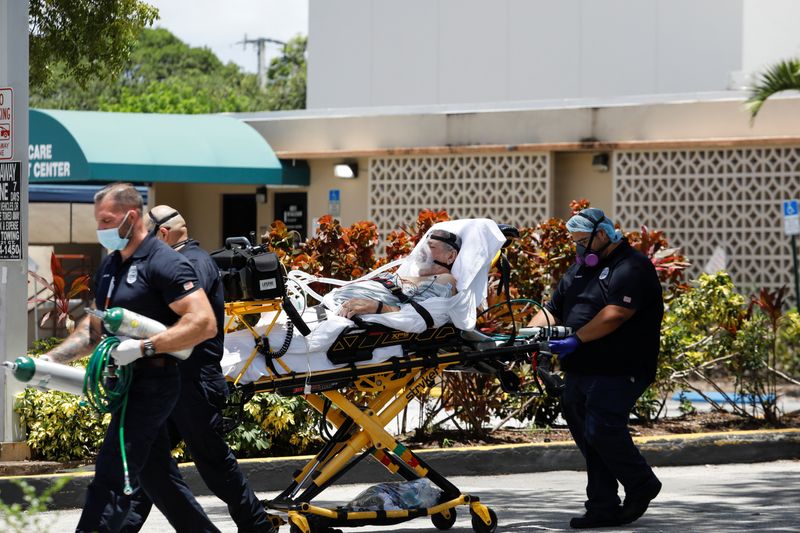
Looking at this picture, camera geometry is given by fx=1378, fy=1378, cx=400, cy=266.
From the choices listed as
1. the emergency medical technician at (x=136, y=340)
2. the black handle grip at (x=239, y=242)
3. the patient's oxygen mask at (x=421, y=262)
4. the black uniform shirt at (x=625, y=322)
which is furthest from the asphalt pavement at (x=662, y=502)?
the black handle grip at (x=239, y=242)

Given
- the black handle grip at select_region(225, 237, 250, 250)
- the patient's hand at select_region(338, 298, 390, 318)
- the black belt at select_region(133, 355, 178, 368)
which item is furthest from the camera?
the black handle grip at select_region(225, 237, 250, 250)

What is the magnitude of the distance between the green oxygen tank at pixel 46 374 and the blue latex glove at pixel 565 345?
10.4 feet

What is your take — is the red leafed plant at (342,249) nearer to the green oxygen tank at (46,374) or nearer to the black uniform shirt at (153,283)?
A: the black uniform shirt at (153,283)

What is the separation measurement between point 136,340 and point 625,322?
3545 millimetres

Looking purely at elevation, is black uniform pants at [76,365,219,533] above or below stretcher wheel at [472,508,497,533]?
above

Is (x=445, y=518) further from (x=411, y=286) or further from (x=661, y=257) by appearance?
(x=661, y=257)

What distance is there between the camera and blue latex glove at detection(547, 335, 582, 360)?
335 inches

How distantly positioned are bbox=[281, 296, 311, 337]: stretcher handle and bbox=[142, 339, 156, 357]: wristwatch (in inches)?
55.8

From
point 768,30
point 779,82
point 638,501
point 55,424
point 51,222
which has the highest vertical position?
point 768,30

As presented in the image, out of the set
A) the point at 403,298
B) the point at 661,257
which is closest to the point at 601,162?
the point at 661,257

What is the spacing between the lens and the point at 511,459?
1129 centimetres

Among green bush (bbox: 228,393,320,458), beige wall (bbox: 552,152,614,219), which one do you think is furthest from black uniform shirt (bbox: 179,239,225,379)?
beige wall (bbox: 552,152,614,219)

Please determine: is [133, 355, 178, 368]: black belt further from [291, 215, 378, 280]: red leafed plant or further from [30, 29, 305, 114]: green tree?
[30, 29, 305, 114]: green tree

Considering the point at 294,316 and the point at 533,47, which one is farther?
the point at 533,47
